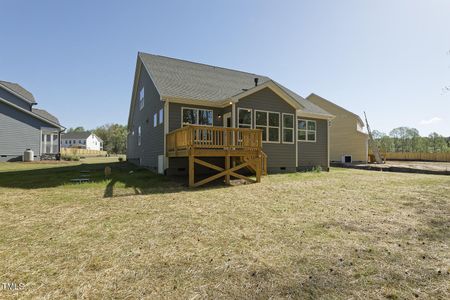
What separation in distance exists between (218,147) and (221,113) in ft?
12.7

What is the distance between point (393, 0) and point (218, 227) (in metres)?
12.9

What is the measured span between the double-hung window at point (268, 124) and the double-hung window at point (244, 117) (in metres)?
0.45

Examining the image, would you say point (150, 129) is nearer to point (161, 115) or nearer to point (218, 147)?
point (161, 115)

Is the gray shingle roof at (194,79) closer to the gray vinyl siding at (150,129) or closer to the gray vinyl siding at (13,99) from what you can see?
the gray vinyl siding at (150,129)

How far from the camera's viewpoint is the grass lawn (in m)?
2.45

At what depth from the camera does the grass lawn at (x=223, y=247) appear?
8.04 feet

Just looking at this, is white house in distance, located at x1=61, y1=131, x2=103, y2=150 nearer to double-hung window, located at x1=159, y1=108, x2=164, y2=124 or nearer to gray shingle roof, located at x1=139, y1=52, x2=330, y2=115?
gray shingle roof, located at x1=139, y1=52, x2=330, y2=115

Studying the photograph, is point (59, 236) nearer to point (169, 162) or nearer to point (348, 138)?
point (169, 162)

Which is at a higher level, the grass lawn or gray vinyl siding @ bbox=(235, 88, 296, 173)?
gray vinyl siding @ bbox=(235, 88, 296, 173)

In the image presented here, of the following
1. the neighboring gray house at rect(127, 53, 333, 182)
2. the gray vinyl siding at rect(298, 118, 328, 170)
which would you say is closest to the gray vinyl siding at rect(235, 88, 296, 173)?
the neighboring gray house at rect(127, 53, 333, 182)

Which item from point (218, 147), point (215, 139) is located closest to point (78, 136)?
point (215, 139)

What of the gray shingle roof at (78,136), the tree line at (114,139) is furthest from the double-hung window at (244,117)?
the gray shingle roof at (78,136)

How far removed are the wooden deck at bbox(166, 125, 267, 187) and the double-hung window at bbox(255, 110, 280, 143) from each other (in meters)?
2.69

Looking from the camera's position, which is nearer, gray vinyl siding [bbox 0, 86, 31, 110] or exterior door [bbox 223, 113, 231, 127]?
exterior door [bbox 223, 113, 231, 127]
